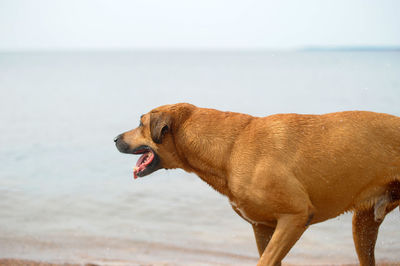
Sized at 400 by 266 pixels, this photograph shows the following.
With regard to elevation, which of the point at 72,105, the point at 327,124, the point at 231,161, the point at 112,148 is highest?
the point at 327,124

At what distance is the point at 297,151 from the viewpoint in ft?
13.3

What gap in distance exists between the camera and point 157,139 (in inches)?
167

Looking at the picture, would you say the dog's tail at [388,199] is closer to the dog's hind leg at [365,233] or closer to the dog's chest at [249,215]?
the dog's hind leg at [365,233]

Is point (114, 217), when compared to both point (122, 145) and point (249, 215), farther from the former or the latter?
point (249, 215)

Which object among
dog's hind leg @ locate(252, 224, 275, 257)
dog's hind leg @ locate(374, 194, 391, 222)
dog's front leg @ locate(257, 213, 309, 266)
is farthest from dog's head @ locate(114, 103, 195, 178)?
dog's hind leg @ locate(374, 194, 391, 222)

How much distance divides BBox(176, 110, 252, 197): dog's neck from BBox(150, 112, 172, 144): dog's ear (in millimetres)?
115

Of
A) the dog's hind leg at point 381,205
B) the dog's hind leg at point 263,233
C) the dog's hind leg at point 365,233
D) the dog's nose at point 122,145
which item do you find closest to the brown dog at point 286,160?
the dog's hind leg at point 381,205

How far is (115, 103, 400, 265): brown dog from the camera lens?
3936mm

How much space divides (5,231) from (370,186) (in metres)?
7.47

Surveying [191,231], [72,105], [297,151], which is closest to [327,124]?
[297,151]

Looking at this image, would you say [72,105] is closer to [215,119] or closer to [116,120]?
[116,120]

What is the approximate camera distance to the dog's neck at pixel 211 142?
4.15m

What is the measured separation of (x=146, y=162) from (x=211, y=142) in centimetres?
60

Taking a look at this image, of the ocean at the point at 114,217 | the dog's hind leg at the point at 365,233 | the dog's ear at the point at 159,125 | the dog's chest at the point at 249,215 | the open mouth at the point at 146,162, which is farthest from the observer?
the ocean at the point at 114,217
